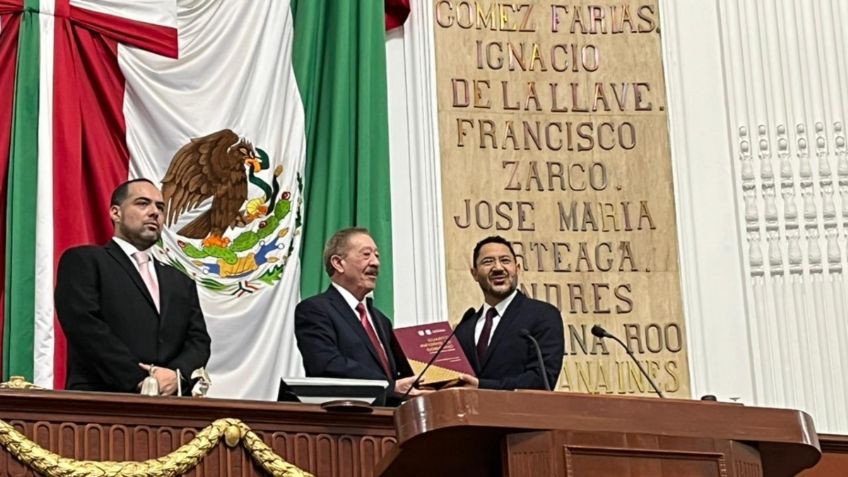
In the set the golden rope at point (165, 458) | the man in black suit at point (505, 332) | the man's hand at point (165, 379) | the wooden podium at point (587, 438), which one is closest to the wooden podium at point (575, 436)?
the wooden podium at point (587, 438)

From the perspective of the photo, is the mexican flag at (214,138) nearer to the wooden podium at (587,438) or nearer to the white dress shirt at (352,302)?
the white dress shirt at (352,302)

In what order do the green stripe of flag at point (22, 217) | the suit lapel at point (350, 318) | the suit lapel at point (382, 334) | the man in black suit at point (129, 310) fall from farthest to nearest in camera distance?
1. the green stripe of flag at point (22, 217)
2. the suit lapel at point (382, 334)
3. the suit lapel at point (350, 318)
4. the man in black suit at point (129, 310)

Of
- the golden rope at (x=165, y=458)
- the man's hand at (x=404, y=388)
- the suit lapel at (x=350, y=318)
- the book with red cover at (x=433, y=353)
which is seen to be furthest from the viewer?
the suit lapel at (x=350, y=318)

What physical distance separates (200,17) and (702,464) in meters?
4.63

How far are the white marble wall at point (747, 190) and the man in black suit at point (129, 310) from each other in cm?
215

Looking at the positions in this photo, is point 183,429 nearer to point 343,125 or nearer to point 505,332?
point 505,332

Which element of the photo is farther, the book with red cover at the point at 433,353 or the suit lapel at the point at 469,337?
the suit lapel at the point at 469,337

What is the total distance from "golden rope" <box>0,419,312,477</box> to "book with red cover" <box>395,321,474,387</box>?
0.71m

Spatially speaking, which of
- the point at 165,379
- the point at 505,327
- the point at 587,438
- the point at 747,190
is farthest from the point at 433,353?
the point at 747,190

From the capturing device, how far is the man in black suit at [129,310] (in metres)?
6.02

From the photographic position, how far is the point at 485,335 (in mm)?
6934

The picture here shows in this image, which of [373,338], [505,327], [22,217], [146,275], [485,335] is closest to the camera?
[146,275]

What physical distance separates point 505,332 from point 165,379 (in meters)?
1.42

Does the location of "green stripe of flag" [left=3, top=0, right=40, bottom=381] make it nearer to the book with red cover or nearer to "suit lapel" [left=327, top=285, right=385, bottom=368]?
"suit lapel" [left=327, top=285, right=385, bottom=368]
